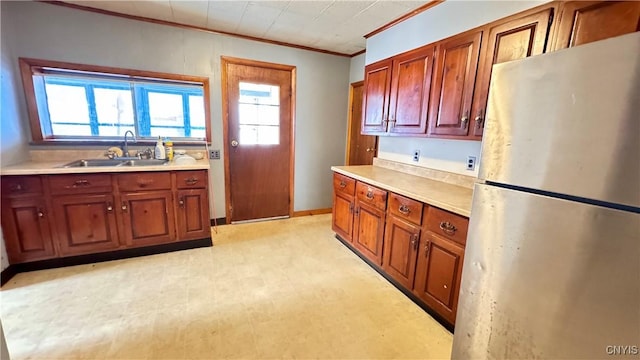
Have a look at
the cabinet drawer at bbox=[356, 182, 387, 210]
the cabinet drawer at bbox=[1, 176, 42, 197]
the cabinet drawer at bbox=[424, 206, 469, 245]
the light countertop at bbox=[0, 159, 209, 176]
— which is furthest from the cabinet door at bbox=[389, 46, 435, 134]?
the cabinet drawer at bbox=[1, 176, 42, 197]

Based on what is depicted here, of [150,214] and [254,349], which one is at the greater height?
[150,214]

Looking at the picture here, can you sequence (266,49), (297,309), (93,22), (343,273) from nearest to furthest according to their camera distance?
(297,309)
(343,273)
(93,22)
(266,49)

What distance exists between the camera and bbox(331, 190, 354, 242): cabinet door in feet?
9.29

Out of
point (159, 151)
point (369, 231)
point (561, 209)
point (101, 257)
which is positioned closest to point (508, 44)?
point (561, 209)

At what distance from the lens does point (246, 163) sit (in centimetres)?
359

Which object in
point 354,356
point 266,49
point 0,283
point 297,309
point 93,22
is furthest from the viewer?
point 266,49

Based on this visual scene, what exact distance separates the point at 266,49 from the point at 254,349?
3.27m

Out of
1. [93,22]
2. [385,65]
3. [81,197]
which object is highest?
[93,22]

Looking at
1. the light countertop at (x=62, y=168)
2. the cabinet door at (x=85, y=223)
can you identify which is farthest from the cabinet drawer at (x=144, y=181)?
the cabinet door at (x=85, y=223)

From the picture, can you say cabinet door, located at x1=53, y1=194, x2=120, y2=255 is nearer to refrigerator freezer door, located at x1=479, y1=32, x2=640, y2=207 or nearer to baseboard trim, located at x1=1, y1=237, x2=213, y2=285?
baseboard trim, located at x1=1, y1=237, x2=213, y2=285

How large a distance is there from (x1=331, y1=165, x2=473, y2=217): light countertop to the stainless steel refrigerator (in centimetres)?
63

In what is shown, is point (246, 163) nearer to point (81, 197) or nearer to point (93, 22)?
point (81, 197)

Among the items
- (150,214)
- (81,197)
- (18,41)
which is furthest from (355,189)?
(18,41)

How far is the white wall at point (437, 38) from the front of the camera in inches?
74.0
